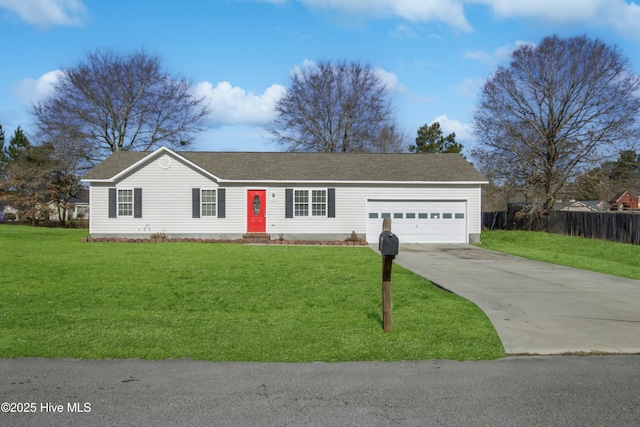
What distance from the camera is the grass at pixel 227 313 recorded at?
22.8ft

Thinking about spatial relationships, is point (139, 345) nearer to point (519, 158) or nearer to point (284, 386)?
point (284, 386)

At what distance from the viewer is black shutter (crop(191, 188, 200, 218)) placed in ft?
83.3

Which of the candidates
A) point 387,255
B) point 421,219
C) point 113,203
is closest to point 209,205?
point 113,203

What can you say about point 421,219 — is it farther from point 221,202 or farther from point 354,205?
point 221,202

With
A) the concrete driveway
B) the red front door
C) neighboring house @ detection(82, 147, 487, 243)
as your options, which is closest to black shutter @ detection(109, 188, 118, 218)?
neighboring house @ detection(82, 147, 487, 243)

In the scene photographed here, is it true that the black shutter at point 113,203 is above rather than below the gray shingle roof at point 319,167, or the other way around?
below

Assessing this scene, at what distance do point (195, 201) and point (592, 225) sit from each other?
20.2 meters

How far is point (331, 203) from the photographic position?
25875 millimetres

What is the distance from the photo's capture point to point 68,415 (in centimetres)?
481

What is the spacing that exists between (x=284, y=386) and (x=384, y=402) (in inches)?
42.2

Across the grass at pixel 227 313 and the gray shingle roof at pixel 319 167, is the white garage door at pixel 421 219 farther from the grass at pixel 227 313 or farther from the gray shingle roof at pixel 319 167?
the grass at pixel 227 313

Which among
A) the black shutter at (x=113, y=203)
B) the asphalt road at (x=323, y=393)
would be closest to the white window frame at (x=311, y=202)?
the black shutter at (x=113, y=203)

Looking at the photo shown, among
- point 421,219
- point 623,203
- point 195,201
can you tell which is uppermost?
point 623,203

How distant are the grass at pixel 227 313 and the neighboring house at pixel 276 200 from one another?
10418mm
